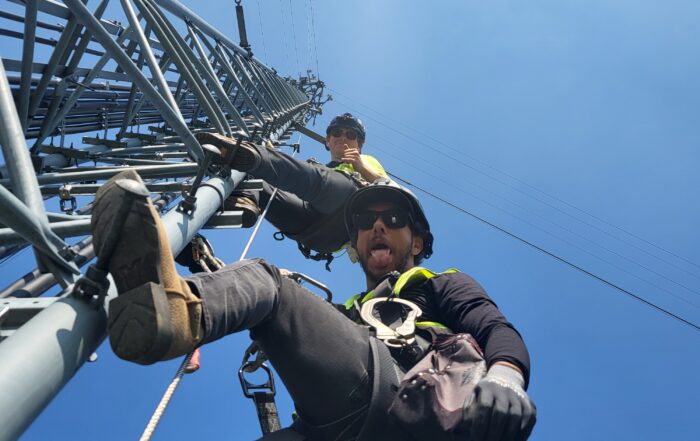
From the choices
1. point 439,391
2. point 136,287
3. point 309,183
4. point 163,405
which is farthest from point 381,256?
point 136,287

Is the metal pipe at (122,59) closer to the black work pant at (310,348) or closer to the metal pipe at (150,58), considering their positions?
the metal pipe at (150,58)

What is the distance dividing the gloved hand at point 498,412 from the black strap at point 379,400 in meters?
0.52

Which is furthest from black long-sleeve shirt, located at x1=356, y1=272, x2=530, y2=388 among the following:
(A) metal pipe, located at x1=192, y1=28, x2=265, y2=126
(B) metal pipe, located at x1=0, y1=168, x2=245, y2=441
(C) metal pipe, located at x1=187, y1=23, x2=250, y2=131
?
(A) metal pipe, located at x1=192, y1=28, x2=265, y2=126

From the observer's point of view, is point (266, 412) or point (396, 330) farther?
point (266, 412)

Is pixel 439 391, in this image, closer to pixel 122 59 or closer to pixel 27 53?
pixel 122 59

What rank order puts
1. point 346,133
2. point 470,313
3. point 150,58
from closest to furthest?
point 470,313
point 150,58
point 346,133

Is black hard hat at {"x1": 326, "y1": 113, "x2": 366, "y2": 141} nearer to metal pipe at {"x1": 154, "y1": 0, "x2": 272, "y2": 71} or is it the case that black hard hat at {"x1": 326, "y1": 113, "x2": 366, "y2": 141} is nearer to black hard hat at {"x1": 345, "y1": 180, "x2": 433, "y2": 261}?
metal pipe at {"x1": 154, "y1": 0, "x2": 272, "y2": 71}

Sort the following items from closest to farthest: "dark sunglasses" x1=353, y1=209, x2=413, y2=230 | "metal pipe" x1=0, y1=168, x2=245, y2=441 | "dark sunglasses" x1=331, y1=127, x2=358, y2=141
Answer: "metal pipe" x1=0, y1=168, x2=245, y2=441 → "dark sunglasses" x1=353, y1=209, x2=413, y2=230 → "dark sunglasses" x1=331, y1=127, x2=358, y2=141

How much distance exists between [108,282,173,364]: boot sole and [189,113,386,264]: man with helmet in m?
2.41

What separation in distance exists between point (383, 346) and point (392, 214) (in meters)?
2.63

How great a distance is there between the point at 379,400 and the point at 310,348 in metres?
0.49

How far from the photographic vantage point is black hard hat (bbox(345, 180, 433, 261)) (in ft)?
20.0

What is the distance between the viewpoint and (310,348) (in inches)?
119

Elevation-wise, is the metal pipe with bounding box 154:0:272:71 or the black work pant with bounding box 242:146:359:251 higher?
the metal pipe with bounding box 154:0:272:71
